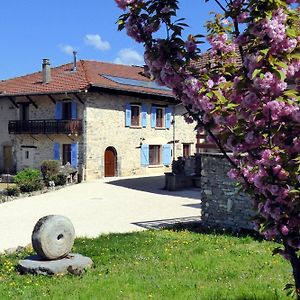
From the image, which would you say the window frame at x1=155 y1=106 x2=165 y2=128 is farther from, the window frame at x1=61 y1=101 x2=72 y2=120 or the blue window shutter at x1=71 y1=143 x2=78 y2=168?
the blue window shutter at x1=71 y1=143 x2=78 y2=168

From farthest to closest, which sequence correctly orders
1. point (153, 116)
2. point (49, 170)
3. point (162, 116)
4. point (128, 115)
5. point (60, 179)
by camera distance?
point (162, 116) → point (153, 116) → point (128, 115) → point (60, 179) → point (49, 170)

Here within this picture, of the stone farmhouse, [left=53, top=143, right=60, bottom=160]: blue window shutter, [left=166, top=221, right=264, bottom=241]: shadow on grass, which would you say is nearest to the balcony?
the stone farmhouse

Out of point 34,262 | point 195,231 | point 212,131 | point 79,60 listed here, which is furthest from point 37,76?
point 212,131

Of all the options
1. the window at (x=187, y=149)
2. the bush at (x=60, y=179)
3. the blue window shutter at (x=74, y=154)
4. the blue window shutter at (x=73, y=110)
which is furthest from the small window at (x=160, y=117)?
the bush at (x=60, y=179)

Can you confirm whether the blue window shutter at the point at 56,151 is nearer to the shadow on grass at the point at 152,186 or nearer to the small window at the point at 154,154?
the shadow on grass at the point at 152,186

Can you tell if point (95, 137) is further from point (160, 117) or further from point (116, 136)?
point (160, 117)

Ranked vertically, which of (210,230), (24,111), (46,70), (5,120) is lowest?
(210,230)

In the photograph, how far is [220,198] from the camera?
1280 cm

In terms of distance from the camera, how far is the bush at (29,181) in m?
22.5

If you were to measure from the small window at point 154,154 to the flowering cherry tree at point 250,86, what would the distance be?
27930 millimetres

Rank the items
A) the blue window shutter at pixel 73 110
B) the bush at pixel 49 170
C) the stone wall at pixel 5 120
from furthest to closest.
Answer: the stone wall at pixel 5 120
the blue window shutter at pixel 73 110
the bush at pixel 49 170

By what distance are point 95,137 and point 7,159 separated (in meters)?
7.94

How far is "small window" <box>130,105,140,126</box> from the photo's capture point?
101 feet

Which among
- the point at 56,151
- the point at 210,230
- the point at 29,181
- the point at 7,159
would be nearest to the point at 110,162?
the point at 56,151
